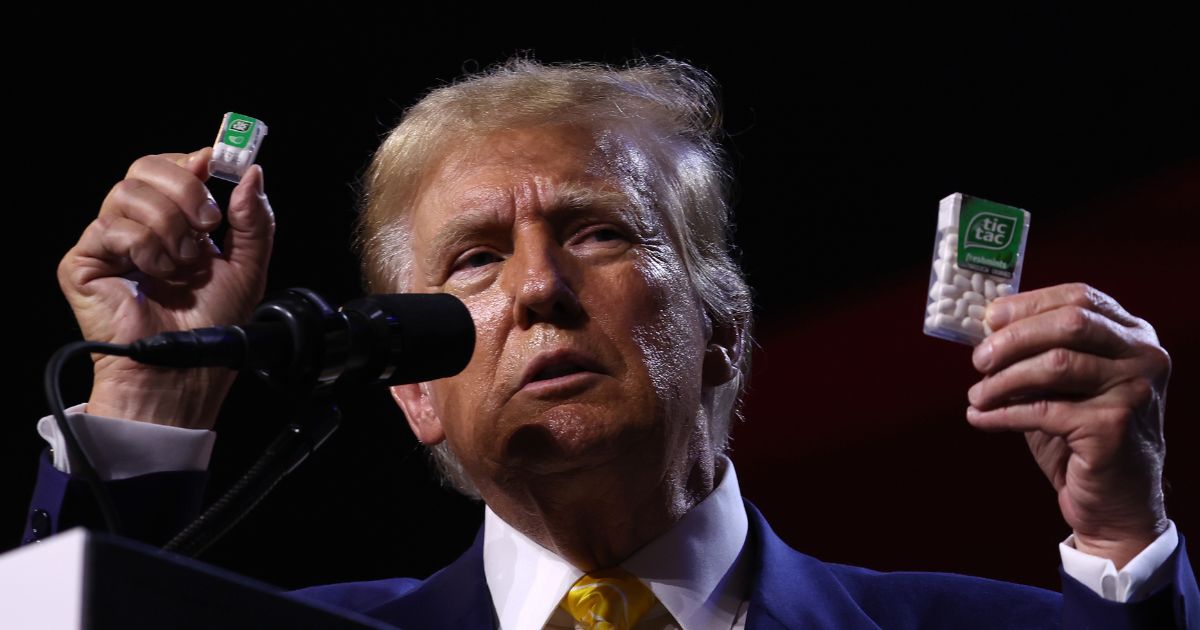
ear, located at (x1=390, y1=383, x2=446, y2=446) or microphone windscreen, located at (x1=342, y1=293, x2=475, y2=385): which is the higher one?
microphone windscreen, located at (x1=342, y1=293, x2=475, y2=385)

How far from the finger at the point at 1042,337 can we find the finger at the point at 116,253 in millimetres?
1128

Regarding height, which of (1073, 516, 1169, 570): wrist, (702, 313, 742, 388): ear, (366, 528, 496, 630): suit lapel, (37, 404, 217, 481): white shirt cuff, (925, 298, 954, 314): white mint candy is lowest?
(366, 528, 496, 630): suit lapel

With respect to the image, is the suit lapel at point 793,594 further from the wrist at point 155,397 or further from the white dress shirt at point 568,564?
the wrist at point 155,397

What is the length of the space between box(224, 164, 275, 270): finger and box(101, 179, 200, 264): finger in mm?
118

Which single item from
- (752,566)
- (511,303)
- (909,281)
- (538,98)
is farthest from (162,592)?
(909,281)

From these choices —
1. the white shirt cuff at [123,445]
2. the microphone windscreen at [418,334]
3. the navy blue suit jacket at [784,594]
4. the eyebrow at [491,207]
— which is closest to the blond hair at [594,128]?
the eyebrow at [491,207]

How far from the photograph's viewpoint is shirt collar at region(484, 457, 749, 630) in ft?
6.18

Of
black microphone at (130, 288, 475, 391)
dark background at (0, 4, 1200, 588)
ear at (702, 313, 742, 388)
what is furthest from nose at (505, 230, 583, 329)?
dark background at (0, 4, 1200, 588)

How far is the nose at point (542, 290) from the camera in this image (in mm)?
1740

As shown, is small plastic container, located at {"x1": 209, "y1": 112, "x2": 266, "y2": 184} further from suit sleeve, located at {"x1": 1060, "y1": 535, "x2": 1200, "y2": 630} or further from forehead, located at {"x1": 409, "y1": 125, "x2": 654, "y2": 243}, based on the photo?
suit sleeve, located at {"x1": 1060, "y1": 535, "x2": 1200, "y2": 630}

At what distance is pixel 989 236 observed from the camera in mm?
1365

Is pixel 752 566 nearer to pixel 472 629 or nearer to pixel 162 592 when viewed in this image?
pixel 472 629

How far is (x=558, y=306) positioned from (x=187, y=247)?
539 mm

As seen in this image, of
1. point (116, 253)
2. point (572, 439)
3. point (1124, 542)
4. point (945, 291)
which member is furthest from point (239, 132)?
point (1124, 542)
